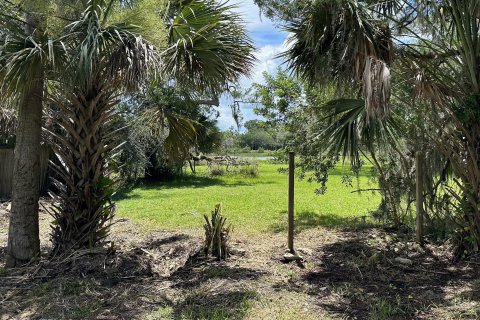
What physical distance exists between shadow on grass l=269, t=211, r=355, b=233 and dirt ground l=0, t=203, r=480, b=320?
2.03m

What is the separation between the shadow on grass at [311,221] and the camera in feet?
28.6

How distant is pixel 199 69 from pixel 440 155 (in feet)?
14.2

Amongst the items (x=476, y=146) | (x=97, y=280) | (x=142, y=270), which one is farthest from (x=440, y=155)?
(x=97, y=280)

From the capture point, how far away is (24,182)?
5.33m

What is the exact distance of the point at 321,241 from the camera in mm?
7293

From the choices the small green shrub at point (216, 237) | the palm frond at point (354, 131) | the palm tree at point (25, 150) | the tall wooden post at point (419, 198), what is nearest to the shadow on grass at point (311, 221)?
the tall wooden post at point (419, 198)

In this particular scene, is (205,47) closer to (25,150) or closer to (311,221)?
(25,150)

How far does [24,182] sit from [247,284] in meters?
3.19

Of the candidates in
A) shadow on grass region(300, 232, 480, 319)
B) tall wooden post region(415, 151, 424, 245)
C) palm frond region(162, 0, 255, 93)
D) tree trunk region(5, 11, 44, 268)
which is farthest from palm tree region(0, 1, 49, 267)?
tall wooden post region(415, 151, 424, 245)

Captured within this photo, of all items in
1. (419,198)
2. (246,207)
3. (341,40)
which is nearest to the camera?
(341,40)

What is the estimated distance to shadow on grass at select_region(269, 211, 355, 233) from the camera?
28.6ft

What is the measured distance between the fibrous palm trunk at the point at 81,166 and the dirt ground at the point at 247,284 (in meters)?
0.39

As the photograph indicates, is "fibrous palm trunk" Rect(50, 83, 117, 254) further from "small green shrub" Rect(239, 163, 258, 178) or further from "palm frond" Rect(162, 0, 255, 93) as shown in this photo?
"small green shrub" Rect(239, 163, 258, 178)

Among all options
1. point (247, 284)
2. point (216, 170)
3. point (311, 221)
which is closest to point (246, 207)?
point (311, 221)
